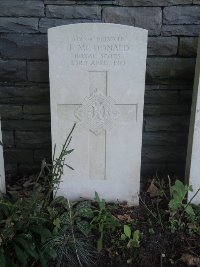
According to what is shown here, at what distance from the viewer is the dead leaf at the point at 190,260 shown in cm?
205

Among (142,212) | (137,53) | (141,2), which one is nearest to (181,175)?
(142,212)

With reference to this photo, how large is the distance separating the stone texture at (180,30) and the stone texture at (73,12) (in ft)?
1.48

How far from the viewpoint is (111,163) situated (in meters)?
2.40

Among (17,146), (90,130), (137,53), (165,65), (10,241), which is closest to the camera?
(10,241)

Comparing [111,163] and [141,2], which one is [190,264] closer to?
[111,163]

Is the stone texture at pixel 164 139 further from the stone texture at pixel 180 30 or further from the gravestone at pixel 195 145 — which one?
the stone texture at pixel 180 30

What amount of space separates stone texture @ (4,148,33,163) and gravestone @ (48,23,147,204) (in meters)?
0.48

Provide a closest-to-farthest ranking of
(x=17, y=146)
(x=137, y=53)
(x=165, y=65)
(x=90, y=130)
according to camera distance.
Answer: (x=137, y=53), (x=90, y=130), (x=165, y=65), (x=17, y=146)

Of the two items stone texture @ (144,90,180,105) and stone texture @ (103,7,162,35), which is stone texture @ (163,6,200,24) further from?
stone texture @ (144,90,180,105)

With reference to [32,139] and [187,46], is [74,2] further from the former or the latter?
[32,139]

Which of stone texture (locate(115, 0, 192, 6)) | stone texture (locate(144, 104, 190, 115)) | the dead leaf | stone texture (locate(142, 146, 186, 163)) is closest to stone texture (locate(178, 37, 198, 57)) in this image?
stone texture (locate(115, 0, 192, 6))

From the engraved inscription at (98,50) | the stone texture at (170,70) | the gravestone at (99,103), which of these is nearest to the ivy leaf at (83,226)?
the gravestone at (99,103)

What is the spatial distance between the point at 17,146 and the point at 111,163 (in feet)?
2.58

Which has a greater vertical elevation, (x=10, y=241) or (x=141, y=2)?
(x=141, y=2)
